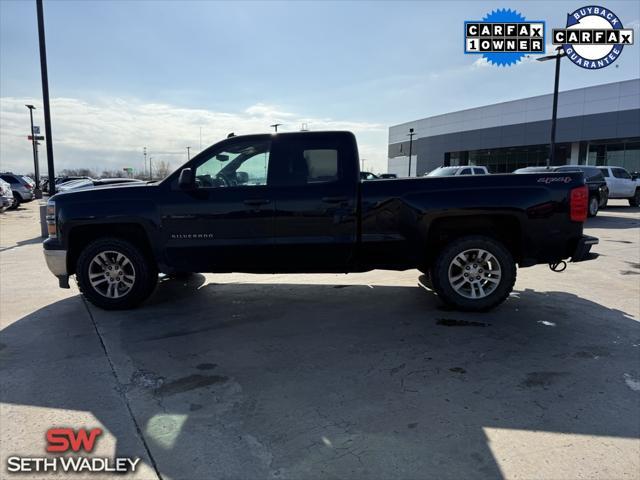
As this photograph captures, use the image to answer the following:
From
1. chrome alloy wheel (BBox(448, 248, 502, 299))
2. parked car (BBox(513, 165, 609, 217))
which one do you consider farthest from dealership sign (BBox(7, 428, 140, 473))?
parked car (BBox(513, 165, 609, 217))

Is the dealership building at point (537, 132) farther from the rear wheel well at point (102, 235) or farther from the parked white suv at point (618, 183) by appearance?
the rear wheel well at point (102, 235)

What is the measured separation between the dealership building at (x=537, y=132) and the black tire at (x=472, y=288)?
144 feet

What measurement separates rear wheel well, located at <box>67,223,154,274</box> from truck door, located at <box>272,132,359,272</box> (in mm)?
1698

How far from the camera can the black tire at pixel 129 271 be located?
530 centimetres

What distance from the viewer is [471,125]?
56.7 meters

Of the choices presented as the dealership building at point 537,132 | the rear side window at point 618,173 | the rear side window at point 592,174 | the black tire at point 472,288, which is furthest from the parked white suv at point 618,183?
the dealership building at point 537,132

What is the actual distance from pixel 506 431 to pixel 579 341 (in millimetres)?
2090

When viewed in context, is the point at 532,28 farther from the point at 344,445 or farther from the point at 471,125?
the point at 471,125

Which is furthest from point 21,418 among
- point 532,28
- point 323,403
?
point 532,28

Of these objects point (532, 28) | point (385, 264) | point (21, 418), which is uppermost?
point (532, 28)

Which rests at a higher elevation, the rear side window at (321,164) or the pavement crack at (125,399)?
the rear side window at (321,164)

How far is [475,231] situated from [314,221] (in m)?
1.98

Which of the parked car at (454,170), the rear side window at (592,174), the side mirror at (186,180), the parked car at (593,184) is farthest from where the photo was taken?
the parked car at (454,170)

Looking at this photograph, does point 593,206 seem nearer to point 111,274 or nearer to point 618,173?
point 618,173
